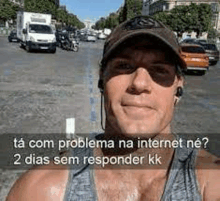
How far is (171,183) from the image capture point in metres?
1.39

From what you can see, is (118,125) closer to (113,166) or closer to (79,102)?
(113,166)

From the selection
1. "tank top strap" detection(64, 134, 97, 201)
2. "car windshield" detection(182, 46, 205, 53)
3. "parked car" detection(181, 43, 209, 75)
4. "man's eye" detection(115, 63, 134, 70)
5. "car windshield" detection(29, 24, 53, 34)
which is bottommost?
"parked car" detection(181, 43, 209, 75)

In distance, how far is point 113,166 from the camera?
1.58 meters

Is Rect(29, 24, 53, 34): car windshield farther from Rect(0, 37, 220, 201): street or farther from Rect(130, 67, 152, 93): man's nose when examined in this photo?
Rect(130, 67, 152, 93): man's nose

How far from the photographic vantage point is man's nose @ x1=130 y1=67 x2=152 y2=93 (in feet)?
4.72

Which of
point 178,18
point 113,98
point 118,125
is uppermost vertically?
point 178,18

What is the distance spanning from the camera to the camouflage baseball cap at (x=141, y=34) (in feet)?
4.84

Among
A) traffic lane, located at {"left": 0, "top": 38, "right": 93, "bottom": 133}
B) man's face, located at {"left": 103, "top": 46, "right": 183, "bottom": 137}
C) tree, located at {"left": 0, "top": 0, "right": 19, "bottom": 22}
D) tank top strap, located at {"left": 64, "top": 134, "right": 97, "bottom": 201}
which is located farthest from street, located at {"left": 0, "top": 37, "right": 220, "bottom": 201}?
tree, located at {"left": 0, "top": 0, "right": 19, "bottom": 22}

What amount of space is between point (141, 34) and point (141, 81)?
0.69 feet

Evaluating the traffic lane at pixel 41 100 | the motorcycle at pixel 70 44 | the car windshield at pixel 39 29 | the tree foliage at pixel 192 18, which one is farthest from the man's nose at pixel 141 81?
the tree foliage at pixel 192 18

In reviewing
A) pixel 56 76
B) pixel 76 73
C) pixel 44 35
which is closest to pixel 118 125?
pixel 56 76

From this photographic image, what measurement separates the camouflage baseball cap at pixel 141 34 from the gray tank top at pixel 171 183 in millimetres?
466

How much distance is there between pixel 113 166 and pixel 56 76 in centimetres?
1382

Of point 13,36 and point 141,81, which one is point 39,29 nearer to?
point 13,36
